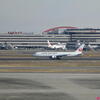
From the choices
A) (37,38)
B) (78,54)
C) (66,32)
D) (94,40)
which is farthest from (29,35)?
(78,54)

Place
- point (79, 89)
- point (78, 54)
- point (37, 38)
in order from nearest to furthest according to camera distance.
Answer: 1. point (79, 89)
2. point (78, 54)
3. point (37, 38)

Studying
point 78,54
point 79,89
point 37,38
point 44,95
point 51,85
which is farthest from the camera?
point 37,38

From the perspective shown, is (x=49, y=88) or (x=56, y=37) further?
(x=56, y=37)

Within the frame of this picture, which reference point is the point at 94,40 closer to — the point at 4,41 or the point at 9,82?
the point at 4,41

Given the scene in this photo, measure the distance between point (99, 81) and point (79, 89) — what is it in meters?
5.06

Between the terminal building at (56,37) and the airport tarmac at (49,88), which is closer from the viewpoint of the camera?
the airport tarmac at (49,88)

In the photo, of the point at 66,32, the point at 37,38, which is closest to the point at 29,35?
the point at 37,38

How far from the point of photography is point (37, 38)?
176000 mm

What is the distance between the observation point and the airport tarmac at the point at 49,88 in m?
21.5

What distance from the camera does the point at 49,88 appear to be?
81.2 ft

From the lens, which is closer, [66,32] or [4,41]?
[4,41]

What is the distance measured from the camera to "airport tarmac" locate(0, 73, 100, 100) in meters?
21.5

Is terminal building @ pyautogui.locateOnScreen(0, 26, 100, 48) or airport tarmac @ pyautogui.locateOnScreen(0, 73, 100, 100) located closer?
airport tarmac @ pyautogui.locateOnScreen(0, 73, 100, 100)

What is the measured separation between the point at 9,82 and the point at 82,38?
156 meters
